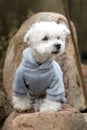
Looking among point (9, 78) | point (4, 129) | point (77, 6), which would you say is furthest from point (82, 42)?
point (4, 129)

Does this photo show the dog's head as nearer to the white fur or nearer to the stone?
the white fur

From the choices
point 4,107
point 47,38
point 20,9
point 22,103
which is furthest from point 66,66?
point 20,9

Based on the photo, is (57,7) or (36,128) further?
(57,7)

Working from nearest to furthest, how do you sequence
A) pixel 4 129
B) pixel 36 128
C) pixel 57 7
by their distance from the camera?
1. pixel 36 128
2. pixel 4 129
3. pixel 57 7

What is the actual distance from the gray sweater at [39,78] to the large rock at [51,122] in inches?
9.2

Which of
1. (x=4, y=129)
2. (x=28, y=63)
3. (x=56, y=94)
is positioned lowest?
(x=4, y=129)

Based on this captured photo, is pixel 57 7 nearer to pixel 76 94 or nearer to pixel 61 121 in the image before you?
pixel 76 94

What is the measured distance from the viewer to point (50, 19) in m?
5.71

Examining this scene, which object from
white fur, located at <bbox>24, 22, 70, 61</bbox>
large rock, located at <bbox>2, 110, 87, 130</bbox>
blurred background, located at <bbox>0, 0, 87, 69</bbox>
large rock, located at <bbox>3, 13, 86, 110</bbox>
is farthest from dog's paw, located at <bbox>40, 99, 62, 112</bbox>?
blurred background, located at <bbox>0, 0, 87, 69</bbox>

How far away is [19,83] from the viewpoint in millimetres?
4695

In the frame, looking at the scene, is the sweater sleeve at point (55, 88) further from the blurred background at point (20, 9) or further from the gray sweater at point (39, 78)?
the blurred background at point (20, 9)

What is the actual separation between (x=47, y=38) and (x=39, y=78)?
0.36 m

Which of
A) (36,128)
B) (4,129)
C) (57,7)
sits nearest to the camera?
(36,128)

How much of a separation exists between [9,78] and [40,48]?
61.2 inches
